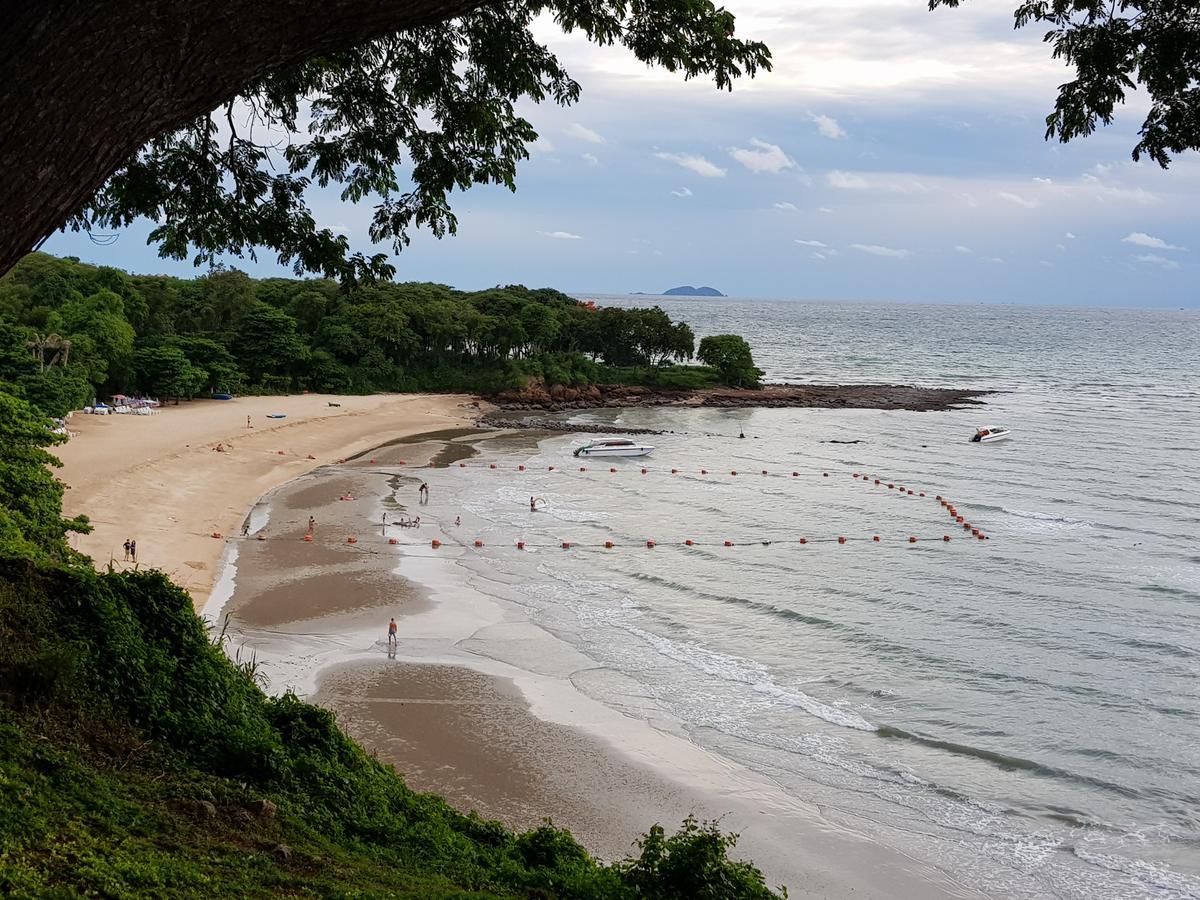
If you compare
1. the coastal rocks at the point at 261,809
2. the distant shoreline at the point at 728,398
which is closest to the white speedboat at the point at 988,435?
the distant shoreline at the point at 728,398

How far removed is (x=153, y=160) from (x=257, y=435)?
1704 inches

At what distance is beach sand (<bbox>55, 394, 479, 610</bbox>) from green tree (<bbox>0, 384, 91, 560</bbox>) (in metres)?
4.60

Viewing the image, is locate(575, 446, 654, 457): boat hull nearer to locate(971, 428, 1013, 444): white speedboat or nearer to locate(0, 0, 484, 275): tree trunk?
locate(971, 428, 1013, 444): white speedboat

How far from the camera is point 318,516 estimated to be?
34.6 m

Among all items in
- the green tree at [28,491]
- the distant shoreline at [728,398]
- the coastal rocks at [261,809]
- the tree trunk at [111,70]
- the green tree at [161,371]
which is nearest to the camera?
the tree trunk at [111,70]

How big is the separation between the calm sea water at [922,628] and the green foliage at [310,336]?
70.4ft

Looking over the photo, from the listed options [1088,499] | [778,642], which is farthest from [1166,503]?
[778,642]

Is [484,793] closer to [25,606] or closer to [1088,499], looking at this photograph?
[25,606]

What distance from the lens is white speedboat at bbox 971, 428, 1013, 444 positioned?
5816 cm

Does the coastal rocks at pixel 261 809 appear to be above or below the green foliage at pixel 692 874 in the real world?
above

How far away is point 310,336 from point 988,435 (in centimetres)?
4748

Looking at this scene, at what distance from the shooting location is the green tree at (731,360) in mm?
84438

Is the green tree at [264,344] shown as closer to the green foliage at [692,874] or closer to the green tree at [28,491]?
the green tree at [28,491]

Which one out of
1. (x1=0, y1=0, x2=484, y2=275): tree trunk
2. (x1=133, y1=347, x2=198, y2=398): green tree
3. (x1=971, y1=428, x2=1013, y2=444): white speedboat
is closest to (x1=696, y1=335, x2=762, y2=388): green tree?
(x1=971, y1=428, x2=1013, y2=444): white speedboat
